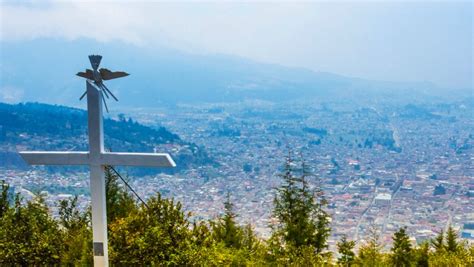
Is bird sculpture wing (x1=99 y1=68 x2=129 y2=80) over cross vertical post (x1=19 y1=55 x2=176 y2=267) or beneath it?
over

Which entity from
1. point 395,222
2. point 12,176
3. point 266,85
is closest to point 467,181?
point 395,222

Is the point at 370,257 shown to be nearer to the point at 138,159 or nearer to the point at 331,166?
the point at 138,159

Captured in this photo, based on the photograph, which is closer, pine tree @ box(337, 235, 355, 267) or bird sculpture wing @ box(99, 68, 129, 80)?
bird sculpture wing @ box(99, 68, 129, 80)

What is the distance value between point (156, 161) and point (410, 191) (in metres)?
54.5

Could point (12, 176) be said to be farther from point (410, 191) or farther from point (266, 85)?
point (266, 85)

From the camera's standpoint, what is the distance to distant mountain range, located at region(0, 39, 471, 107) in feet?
406

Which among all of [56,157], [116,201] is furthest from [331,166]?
[56,157]

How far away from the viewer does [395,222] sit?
4494cm

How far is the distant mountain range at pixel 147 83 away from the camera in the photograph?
406ft

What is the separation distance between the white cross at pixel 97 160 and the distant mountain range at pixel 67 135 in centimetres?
3945

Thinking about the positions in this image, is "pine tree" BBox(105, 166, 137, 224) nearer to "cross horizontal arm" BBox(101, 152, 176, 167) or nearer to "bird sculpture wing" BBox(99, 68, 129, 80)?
"cross horizontal arm" BBox(101, 152, 176, 167)

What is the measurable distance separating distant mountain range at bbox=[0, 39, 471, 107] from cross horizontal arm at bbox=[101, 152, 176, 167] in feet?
340

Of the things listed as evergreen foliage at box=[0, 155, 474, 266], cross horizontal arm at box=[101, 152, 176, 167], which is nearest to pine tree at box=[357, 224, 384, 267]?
evergreen foliage at box=[0, 155, 474, 266]

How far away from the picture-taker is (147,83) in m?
147
